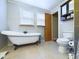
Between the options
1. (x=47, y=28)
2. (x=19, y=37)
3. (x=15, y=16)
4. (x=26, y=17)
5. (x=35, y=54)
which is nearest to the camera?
(x=35, y=54)

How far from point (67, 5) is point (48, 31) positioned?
319cm

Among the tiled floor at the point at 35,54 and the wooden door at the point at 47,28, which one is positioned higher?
the wooden door at the point at 47,28

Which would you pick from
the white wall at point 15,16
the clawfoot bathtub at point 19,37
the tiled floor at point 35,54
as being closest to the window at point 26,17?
the white wall at point 15,16

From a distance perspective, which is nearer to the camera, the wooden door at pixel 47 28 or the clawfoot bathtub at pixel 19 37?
the clawfoot bathtub at pixel 19 37

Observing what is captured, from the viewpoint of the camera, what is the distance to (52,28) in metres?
8.05

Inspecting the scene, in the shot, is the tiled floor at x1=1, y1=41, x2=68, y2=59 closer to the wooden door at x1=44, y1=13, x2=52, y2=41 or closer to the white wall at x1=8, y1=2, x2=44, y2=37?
the white wall at x1=8, y1=2, x2=44, y2=37

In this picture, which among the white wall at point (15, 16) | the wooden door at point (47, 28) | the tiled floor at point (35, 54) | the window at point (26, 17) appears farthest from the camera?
the wooden door at point (47, 28)

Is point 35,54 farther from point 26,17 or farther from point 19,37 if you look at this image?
point 26,17

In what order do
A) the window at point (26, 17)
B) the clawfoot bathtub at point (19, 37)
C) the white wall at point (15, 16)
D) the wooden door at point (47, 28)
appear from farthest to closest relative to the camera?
the wooden door at point (47, 28), the window at point (26, 17), the white wall at point (15, 16), the clawfoot bathtub at point (19, 37)

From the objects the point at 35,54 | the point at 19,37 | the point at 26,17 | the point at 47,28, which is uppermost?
the point at 26,17

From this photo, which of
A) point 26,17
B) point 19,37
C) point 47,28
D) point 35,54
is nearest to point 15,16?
point 26,17

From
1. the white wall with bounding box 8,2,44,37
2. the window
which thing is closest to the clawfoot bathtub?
the white wall with bounding box 8,2,44,37

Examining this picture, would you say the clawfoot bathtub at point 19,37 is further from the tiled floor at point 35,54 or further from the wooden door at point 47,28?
the wooden door at point 47,28

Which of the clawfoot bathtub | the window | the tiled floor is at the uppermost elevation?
the window
